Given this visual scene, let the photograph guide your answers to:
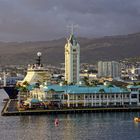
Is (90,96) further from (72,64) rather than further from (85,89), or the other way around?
(72,64)

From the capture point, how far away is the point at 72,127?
181ft

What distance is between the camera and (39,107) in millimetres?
73062

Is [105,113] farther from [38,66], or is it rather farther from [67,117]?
[38,66]

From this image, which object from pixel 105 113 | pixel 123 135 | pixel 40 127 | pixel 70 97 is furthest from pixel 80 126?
pixel 70 97

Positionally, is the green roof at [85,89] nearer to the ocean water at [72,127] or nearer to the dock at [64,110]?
the dock at [64,110]

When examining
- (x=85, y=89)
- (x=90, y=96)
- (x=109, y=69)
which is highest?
(x=109, y=69)

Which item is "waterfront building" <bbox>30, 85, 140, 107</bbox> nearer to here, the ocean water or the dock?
the dock

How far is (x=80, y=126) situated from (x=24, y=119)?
28.2ft

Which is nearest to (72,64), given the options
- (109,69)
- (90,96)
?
(90,96)

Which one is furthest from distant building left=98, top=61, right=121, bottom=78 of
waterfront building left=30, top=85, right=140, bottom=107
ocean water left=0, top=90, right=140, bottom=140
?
ocean water left=0, top=90, right=140, bottom=140

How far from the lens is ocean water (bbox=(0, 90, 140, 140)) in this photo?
4941cm

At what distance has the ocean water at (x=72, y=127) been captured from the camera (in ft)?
162

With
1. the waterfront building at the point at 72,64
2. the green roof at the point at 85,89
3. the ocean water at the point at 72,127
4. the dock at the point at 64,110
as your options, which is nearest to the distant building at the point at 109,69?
the waterfront building at the point at 72,64

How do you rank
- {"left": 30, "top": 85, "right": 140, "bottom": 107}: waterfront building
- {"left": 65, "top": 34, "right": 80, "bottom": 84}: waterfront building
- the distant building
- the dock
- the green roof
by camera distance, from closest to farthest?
1. the dock
2. {"left": 30, "top": 85, "right": 140, "bottom": 107}: waterfront building
3. the green roof
4. {"left": 65, "top": 34, "right": 80, "bottom": 84}: waterfront building
5. the distant building
